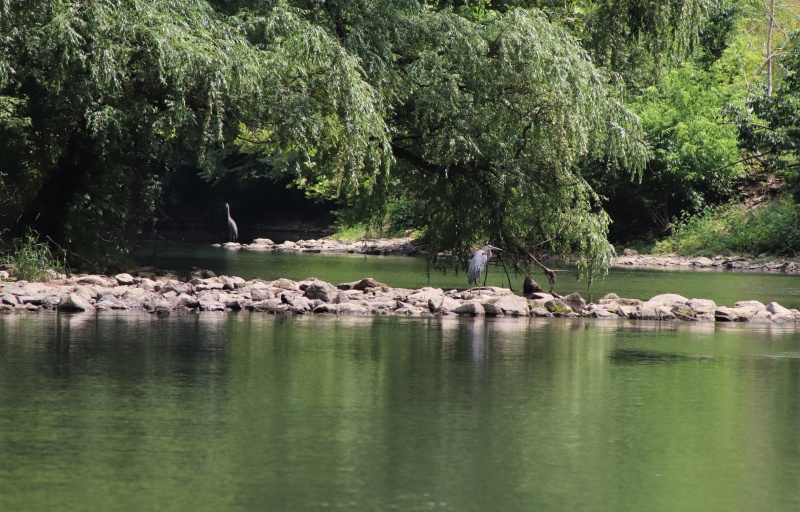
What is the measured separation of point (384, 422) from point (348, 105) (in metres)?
11.5

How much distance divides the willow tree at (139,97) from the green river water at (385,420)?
14.7ft

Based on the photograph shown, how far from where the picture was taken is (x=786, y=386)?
12.7 metres

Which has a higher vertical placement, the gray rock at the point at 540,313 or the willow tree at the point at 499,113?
the willow tree at the point at 499,113

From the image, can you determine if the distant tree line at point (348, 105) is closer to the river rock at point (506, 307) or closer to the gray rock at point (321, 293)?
the gray rock at point (321, 293)

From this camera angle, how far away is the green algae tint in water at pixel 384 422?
7.54 meters

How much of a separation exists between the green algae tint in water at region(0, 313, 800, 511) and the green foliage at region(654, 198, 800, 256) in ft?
89.8

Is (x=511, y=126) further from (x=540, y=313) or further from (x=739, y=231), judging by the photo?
(x=739, y=231)

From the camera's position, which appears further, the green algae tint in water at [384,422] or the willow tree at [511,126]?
the willow tree at [511,126]

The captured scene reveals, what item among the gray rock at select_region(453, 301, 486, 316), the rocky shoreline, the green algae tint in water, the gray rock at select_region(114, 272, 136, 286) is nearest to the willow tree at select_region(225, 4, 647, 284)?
the rocky shoreline

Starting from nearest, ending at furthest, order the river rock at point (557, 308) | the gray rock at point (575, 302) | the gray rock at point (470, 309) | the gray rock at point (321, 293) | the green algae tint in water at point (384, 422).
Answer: the green algae tint in water at point (384, 422)
the gray rock at point (470, 309)
the gray rock at point (321, 293)
the river rock at point (557, 308)
the gray rock at point (575, 302)

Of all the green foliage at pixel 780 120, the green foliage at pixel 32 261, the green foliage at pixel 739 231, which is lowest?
the green foliage at pixel 32 261

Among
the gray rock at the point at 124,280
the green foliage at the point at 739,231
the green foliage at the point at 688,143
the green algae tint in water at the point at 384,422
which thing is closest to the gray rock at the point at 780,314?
the green algae tint in water at the point at 384,422

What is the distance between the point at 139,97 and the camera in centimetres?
2114

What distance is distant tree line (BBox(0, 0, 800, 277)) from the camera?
19797mm
